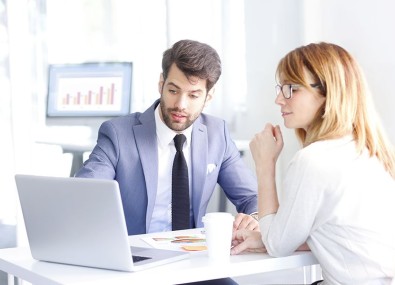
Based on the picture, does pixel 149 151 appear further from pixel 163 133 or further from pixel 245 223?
pixel 245 223

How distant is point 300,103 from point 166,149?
0.81 meters

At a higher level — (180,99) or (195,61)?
(195,61)

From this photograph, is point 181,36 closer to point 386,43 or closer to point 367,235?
point 386,43

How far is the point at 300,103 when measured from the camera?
212 centimetres

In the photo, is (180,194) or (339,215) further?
(180,194)

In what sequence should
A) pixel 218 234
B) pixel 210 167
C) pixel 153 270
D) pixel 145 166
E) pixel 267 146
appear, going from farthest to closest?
pixel 210 167 < pixel 145 166 < pixel 267 146 < pixel 218 234 < pixel 153 270

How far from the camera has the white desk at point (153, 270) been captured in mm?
1782

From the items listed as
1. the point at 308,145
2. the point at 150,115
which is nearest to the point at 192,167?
the point at 150,115

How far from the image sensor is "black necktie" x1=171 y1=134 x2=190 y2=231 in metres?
2.70

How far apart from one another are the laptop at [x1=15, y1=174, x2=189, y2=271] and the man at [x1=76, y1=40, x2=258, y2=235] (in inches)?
27.0

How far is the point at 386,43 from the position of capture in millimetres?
3559

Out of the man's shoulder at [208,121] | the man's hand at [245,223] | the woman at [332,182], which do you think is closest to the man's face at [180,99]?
the man's shoulder at [208,121]

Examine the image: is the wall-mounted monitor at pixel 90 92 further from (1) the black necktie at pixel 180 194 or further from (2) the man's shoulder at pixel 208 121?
(1) the black necktie at pixel 180 194

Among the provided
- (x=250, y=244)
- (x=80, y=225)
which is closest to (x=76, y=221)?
(x=80, y=225)
